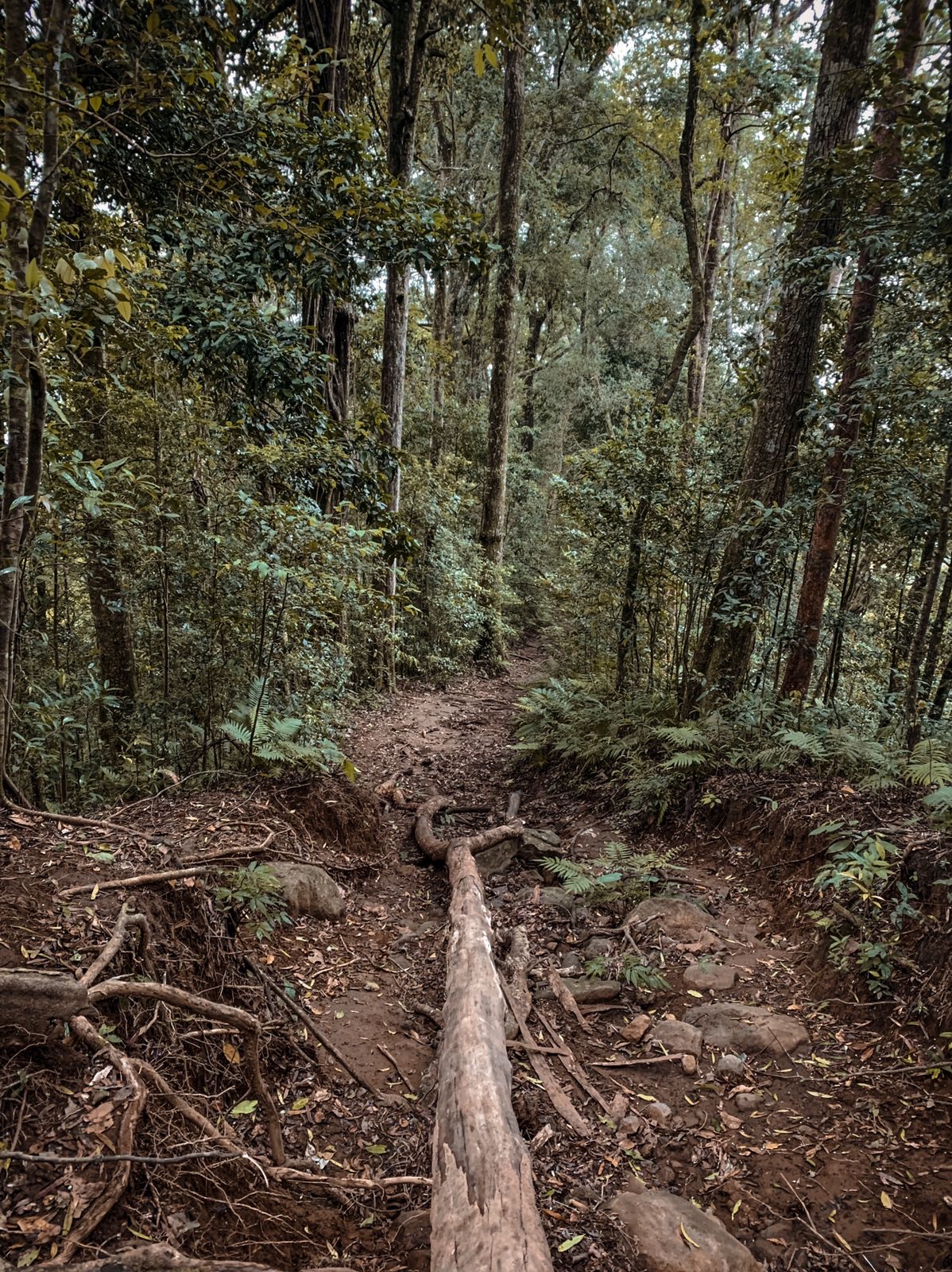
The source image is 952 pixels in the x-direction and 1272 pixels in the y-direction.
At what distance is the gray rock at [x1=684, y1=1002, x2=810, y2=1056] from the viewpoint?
3.69 m

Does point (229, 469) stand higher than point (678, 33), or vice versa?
point (678, 33)

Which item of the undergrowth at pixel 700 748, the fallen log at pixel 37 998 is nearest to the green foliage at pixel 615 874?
the undergrowth at pixel 700 748

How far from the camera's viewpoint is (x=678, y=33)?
45.1 feet

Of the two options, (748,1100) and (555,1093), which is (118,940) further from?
(748,1100)

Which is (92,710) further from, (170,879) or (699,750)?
(699,750)

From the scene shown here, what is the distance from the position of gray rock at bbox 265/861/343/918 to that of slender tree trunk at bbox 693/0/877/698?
4231 mm

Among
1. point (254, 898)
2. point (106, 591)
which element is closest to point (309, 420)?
point (106, 591)

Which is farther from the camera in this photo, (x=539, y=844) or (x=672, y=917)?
(x=539, y=844)

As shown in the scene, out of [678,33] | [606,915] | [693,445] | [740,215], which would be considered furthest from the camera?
[740,215]

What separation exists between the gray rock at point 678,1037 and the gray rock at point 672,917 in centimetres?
82

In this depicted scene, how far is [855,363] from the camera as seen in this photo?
584cm

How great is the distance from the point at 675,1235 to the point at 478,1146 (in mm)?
840

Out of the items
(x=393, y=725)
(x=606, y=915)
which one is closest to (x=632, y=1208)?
(x=606, y=915)

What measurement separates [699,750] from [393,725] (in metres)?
5.33
